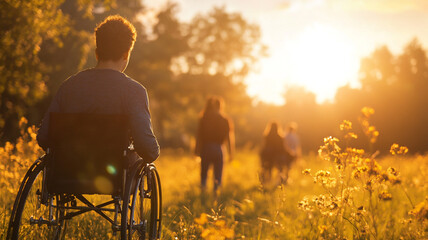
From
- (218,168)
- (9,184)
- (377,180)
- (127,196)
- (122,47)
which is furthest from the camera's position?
(218,168)

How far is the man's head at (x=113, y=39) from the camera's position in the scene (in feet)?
10.0

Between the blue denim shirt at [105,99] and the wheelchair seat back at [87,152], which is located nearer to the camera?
the wheelchair seat back at [87,152]

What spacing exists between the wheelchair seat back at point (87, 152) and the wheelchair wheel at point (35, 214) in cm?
14

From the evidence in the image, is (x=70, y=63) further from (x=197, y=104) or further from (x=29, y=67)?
(x=197, y=104)

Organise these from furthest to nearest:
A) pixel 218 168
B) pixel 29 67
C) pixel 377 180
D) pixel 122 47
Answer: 1. pixel 218 168
2. pixel 29 67
3. pixel 377 180
4. pixel 122 47

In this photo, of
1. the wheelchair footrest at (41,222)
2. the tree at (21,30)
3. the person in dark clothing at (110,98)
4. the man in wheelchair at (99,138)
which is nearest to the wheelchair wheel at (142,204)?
the man in wheelchair at (99,138)

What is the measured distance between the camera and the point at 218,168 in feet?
26.6

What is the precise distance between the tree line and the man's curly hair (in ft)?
7.92

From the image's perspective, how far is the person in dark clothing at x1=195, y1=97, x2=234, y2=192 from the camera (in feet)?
26.5

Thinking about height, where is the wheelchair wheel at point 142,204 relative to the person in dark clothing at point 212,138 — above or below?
below

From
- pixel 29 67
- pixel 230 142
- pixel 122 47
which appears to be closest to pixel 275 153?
pixel 230 142

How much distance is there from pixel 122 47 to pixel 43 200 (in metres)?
1.25

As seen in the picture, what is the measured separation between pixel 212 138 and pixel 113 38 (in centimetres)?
518

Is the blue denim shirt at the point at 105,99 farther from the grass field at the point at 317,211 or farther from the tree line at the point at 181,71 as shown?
the tree line at the point at 181,71
